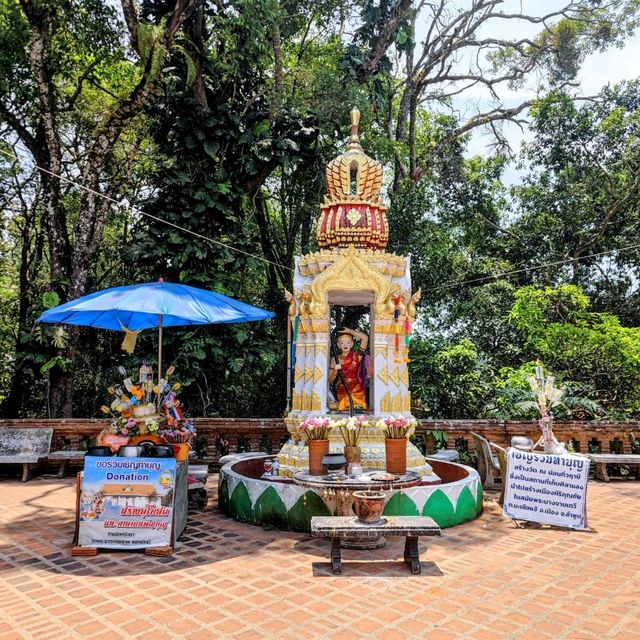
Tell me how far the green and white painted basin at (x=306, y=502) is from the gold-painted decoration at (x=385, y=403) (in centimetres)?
116

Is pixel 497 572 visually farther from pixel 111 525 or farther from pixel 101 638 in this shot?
pixel 111 525

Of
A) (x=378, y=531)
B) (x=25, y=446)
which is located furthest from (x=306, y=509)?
(x=25, y=446)

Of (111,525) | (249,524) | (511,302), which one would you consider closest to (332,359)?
(249,524)

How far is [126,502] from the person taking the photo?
5062mm

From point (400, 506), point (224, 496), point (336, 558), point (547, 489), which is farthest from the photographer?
point (224, 496)

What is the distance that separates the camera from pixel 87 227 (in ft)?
34.3

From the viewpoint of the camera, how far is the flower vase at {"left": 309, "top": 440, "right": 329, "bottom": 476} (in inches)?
229

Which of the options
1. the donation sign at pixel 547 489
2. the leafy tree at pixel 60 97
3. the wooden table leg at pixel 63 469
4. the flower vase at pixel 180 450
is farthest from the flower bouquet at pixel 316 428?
the leafy tree at pixel 60 97

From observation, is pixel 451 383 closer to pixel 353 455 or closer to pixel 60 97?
pixel 353 455

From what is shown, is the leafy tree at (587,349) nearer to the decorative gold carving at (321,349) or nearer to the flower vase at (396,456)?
the decorative gold carving at (321,349)

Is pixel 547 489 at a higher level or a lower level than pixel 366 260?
lower

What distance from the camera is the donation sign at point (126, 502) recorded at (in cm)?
500

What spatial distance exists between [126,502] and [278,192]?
1078cm

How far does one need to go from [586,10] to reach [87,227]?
1331cm
